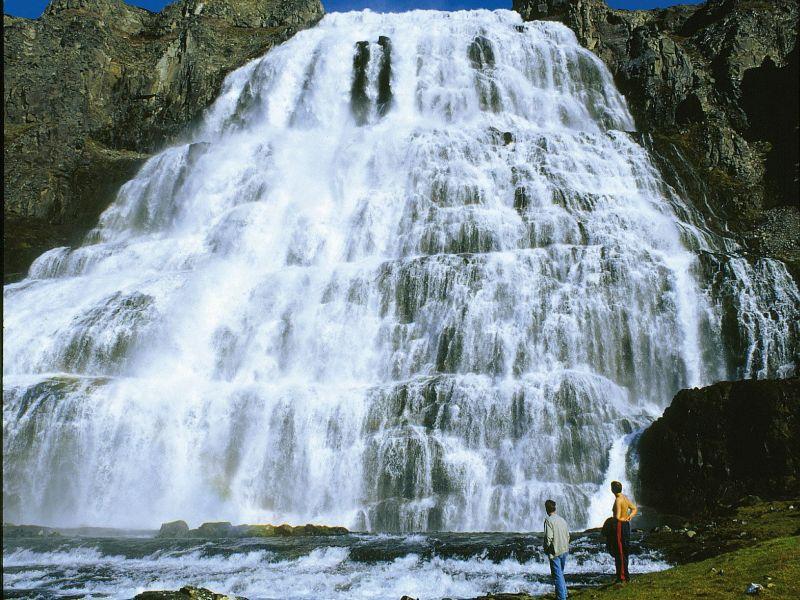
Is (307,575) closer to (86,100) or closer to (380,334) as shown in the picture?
(380,334)

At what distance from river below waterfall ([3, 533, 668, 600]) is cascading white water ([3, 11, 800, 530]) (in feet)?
19.9

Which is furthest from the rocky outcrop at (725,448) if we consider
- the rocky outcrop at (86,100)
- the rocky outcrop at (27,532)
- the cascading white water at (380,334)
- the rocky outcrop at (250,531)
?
the rocky outcrop at (86,100)

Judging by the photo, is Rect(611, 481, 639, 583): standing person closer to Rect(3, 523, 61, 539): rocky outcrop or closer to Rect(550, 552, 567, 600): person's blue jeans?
Rect(550, 552, 567, 600): person's blue jeans

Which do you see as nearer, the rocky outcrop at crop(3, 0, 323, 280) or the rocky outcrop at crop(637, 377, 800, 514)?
the rocky outcrop at crop(637, 377, 800, 514)

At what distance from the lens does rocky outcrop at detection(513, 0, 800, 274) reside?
4584cm

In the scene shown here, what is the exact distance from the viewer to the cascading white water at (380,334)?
27.4 meters

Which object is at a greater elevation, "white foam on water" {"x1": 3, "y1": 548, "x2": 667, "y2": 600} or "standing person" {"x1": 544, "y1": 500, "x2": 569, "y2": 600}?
"standing person" {"x1": 544, "y1": 500, "x2": 569, "y2": 600}

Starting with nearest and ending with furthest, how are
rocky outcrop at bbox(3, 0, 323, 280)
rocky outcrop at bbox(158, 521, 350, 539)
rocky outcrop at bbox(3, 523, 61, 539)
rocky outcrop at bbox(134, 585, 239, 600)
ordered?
rocky outcrop at bbox(134, 585, 239, 600) < rocky outcrop at bbox(158, 521, 350, 539) < rocky outcrop at bbox(3, 523, 61, 539) < rocky outcrop at bbox(3, 0, 323, 280)

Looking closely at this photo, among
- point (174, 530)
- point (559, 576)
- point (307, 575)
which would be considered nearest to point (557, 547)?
point (559, 576)

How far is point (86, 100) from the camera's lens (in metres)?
63.7

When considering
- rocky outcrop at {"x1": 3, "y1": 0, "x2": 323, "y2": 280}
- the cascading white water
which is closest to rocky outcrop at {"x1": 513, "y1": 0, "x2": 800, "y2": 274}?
the cascading white water

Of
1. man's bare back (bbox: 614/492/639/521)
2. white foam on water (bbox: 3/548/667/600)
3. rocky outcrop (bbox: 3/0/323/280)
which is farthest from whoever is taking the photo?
rocky outcrop (bbox: 3/0/323/280)

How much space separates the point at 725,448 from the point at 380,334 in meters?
15.9

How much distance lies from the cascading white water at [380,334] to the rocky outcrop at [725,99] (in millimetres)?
5583
